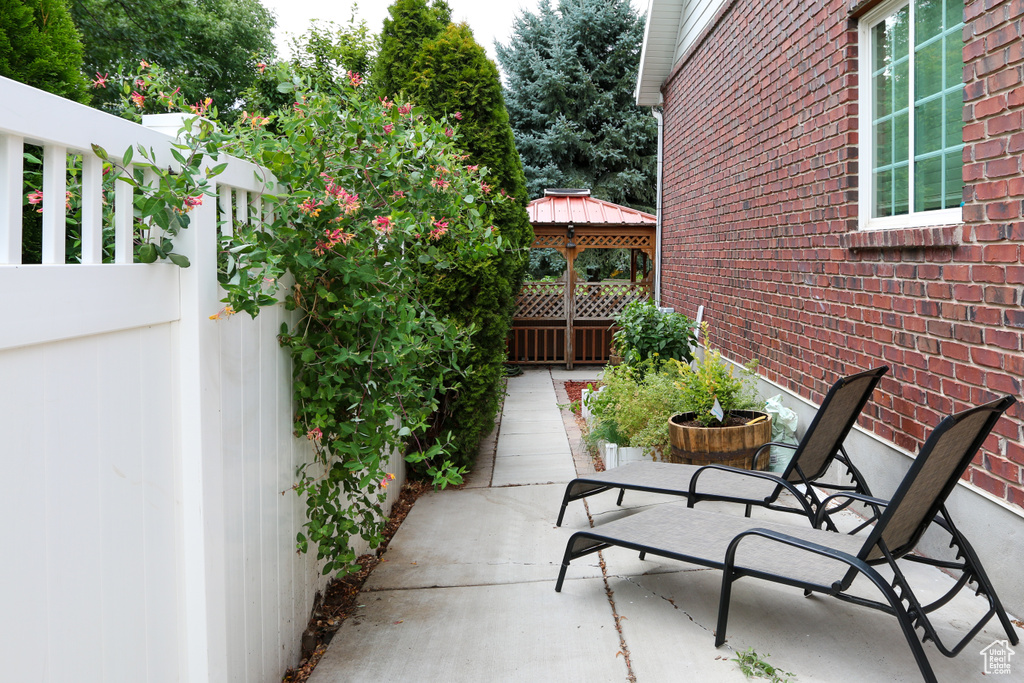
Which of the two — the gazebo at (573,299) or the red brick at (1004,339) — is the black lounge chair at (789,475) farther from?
the gazebo at (573,299)

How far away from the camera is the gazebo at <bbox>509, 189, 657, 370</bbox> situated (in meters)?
11.9

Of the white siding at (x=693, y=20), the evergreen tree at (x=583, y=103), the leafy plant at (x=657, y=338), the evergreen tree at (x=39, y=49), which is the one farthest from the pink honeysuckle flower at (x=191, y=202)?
the evergreen tree at (x=583, y=103)

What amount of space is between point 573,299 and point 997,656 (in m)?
9.47

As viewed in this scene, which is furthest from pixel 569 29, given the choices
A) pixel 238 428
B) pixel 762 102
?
pixel 238 428

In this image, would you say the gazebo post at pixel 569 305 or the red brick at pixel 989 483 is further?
the gazebo post at pixel 569 305

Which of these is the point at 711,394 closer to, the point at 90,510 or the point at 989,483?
the point at 989,483

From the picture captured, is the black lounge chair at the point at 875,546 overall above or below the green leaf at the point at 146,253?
below

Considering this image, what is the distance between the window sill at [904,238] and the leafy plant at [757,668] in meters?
2.02

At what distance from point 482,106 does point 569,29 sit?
1753 cm

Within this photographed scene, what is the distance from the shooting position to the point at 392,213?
250cm

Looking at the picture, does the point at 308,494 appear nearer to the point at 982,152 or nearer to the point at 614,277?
the point at 982,152

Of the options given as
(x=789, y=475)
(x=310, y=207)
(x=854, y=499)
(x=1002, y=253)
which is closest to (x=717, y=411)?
(x=789, y=475)

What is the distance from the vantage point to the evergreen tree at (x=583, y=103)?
69.1ft

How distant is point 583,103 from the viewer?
842 inches
